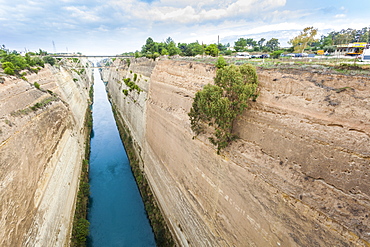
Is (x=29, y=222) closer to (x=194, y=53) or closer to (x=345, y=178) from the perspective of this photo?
(x=345, y=178)

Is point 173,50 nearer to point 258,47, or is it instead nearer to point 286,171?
point 258,47

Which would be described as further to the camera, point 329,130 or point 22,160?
point 22,160

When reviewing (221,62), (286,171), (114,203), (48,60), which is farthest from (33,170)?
(48,60)

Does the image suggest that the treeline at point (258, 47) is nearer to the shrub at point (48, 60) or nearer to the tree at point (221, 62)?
the tree at point (221, 62)

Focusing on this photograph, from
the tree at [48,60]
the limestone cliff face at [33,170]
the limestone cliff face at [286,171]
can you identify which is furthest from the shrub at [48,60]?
the limestone cliff face at [286,171]

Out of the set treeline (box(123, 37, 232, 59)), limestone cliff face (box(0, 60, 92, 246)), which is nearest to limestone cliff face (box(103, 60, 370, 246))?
limestone cliff face (box(0, 60, 92, 246))

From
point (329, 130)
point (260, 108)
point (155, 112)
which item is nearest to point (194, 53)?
point (155, 112)
